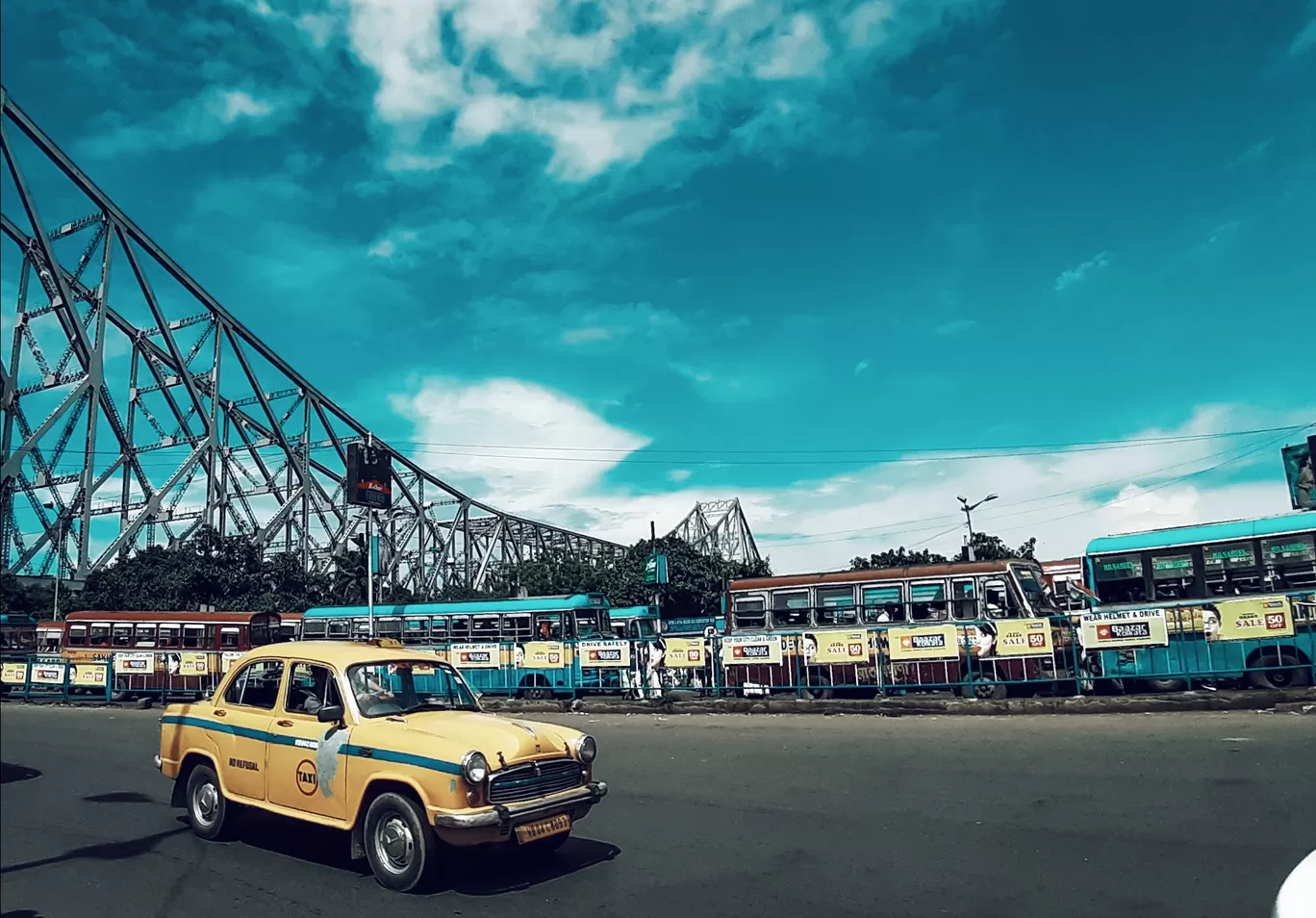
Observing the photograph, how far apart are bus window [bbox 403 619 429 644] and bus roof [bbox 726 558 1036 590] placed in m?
10.4

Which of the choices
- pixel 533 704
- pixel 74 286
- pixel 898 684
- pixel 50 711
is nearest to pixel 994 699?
pixel 898 684

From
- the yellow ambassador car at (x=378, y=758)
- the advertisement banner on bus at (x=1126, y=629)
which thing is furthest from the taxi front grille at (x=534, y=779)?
the advertisement banner on bus at (x=1126, y=629)

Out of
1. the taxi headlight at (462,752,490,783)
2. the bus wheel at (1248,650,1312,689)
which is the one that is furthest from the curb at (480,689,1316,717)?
the taxi headlight at (462,752,490,783)

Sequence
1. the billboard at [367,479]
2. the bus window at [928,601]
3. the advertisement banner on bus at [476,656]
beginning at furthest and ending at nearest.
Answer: the billboard at [367,479]
the advertisement banner on bus at [476,656]
the bus window at [928,601]

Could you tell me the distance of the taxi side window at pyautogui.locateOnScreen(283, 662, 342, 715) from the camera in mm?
7402

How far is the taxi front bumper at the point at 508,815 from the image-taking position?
625 cm

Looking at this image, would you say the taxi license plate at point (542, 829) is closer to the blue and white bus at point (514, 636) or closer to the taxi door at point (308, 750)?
the taxi door at point (308, 750)

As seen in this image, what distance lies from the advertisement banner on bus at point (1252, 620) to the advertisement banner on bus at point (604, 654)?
11.6 metres

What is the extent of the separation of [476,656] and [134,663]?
11.6 meters

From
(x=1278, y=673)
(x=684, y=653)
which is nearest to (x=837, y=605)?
(x=684, y=653)

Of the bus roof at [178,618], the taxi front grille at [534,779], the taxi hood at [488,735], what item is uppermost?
the bus roof at [178,618]

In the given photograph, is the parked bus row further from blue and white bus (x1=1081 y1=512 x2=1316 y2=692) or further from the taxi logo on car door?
the taxi logo on car door

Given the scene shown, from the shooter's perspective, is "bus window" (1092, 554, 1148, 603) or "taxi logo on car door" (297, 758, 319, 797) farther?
"bus window" (1092, 554, 1148, 603)

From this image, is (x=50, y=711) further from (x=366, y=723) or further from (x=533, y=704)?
(x=366, y=723)
